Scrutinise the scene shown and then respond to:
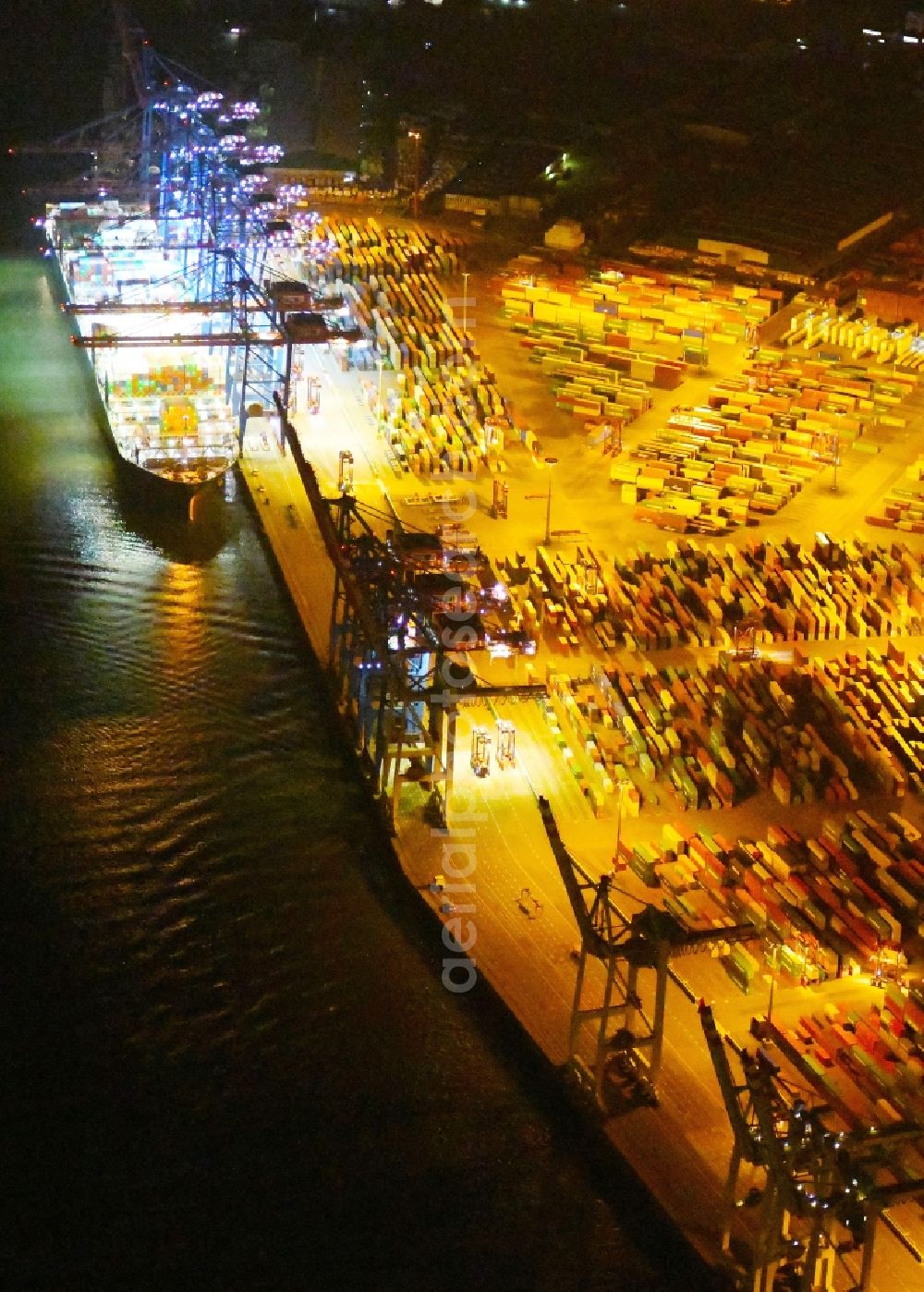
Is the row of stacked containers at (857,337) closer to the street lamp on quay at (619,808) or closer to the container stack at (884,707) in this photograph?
the container stack at (884,707)

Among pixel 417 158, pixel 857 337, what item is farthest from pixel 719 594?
pixel 417 158

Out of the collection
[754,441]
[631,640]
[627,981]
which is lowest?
[627,981]

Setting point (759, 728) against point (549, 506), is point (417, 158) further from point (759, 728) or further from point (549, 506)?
point (759, 728)

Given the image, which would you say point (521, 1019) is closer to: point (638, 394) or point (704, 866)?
point (704, 866)

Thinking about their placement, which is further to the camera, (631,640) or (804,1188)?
(631,640)

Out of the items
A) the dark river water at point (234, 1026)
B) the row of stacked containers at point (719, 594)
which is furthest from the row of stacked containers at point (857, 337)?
the dark river water at point (234, 1026)

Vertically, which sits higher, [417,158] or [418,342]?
[417,158]

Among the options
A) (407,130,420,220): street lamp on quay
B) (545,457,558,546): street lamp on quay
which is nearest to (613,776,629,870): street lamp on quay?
(545,457,558,546): street lamp on quay

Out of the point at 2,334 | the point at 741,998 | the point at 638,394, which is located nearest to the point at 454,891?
the point at 741,998
